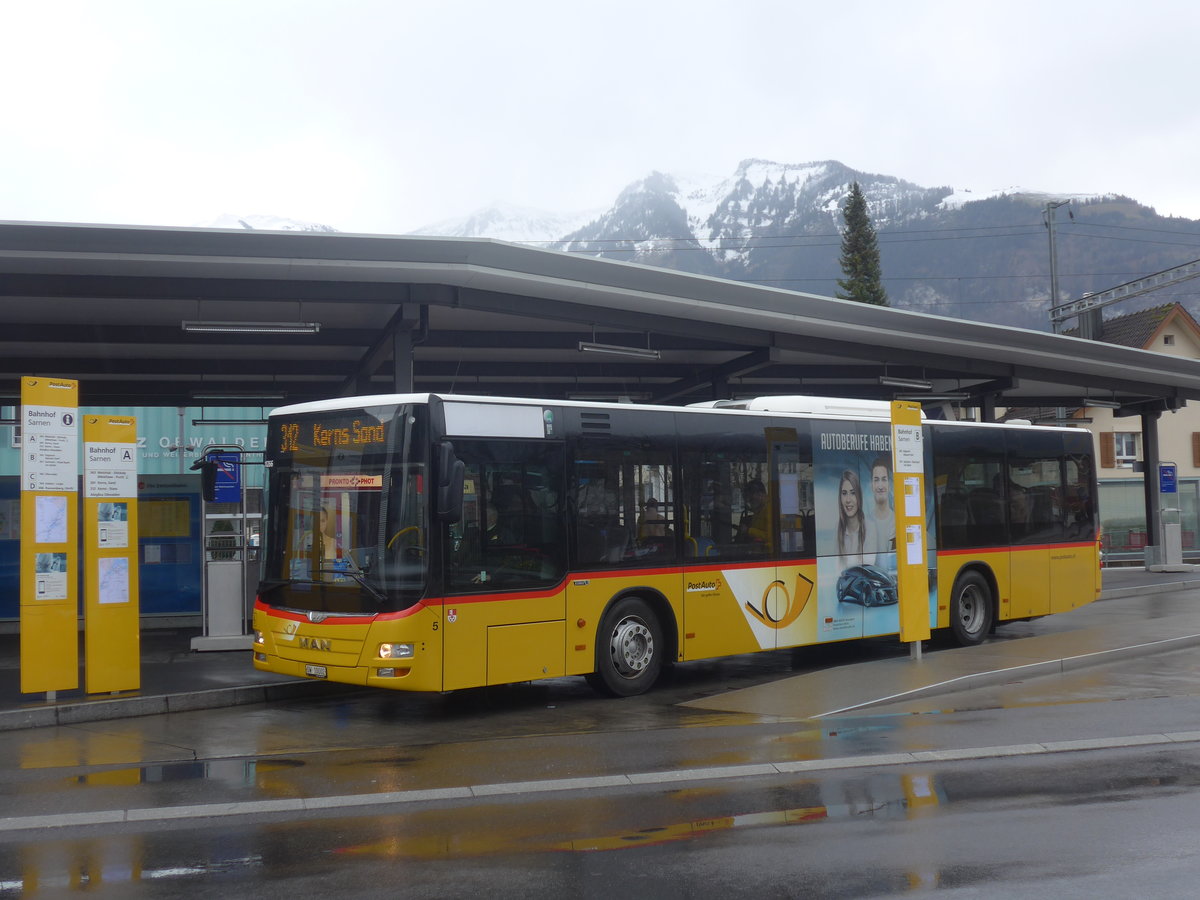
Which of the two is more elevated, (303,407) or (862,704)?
(303,407)

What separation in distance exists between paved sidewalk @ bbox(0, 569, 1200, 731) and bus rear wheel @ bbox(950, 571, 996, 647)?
293 mm

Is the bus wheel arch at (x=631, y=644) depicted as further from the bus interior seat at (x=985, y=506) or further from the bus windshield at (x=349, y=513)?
the bus interior seat at (x=985, y=506)

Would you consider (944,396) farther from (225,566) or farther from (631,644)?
(225,566)

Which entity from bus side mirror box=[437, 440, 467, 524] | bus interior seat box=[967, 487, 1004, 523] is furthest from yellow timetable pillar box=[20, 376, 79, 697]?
bus interior seat box=[967, 487, 1004, 523]

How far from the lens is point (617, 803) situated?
7242 mm

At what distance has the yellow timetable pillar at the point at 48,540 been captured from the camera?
11047 mm

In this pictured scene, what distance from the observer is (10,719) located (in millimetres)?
10609

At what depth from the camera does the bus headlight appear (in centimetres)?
1005

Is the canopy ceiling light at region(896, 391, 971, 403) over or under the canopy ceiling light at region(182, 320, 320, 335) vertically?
over

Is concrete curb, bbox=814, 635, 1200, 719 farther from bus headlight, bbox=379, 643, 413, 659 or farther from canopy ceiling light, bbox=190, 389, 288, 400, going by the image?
canopy ceiling light, bbox=190, 389, 288, 400

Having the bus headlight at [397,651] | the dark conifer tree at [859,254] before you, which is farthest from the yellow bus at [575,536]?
the dark conifer tree at [859,254]

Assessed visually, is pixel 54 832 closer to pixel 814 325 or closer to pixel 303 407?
pixel 303 407

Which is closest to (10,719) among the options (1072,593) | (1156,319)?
(1072,593)

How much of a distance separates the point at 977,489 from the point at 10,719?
458 inches
